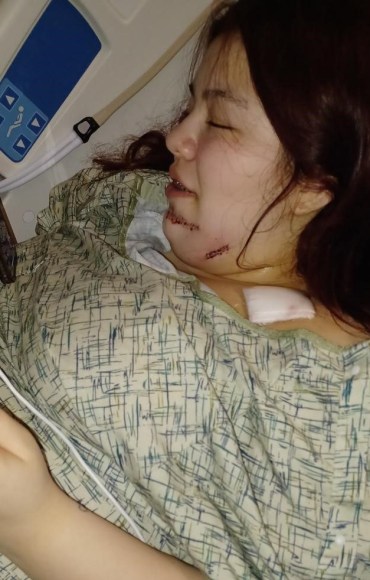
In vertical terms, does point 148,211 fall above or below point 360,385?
above

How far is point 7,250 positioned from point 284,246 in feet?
1.38

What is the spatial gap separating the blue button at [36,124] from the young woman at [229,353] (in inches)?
18.2

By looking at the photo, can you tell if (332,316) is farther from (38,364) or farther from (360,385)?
(38,364)

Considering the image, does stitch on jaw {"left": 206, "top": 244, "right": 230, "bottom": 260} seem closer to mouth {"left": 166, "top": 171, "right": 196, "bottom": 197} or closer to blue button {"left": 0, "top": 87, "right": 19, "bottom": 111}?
mouth {"left": 166, "top": 171, "right": 196, "bottom": 197}

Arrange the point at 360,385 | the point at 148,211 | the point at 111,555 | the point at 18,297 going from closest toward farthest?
the point at 111,555
the point at 360,385
the point at 18,297
the point at 148,211

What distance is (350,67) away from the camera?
897mm

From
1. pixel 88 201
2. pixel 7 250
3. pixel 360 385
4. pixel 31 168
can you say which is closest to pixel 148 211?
pixel 88 201

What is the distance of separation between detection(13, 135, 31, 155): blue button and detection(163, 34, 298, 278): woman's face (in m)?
0.48

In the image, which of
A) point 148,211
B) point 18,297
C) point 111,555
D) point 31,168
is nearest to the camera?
point 111,555

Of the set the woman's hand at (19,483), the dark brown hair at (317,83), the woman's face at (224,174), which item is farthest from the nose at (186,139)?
the woman's hand at (19,483)

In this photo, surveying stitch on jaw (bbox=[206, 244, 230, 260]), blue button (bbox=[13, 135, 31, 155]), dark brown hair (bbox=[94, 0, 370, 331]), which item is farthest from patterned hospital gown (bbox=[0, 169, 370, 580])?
blue button (bbox=[13, 135, 31, 155])

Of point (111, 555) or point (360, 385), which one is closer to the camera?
point (111, 555)

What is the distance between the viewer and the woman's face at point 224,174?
3.04 feet

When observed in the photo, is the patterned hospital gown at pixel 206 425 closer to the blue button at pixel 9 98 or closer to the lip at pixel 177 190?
the lip at pixel 177 190
